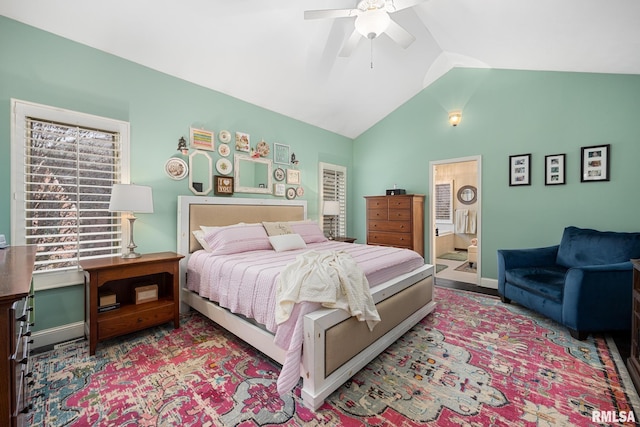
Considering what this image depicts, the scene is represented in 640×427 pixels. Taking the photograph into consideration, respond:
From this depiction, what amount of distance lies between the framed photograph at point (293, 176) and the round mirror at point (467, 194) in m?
5.05

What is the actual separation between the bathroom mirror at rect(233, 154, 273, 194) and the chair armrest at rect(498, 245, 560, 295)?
3340mm

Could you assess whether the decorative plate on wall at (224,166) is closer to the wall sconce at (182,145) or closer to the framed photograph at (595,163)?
the wall sconce at (182,145)

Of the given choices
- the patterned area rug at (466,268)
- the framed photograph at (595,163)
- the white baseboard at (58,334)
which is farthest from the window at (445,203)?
the white baseboard at (58,334)

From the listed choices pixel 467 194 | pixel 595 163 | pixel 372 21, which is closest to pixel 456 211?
pixel 467 194

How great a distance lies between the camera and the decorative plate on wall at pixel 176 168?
3.16 meters

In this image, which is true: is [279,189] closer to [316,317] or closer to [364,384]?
[316,317]

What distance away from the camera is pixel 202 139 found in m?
3.42

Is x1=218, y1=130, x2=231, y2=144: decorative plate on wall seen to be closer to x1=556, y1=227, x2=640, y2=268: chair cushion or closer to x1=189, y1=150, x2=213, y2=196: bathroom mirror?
x1=189, y1=150, x2=213, y2=196: bathroom mirror

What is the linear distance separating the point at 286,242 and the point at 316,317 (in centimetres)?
162

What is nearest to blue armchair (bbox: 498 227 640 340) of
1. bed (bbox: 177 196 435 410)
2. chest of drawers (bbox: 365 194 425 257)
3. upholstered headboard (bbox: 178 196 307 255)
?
bed (bbox: 177 196 435 410)

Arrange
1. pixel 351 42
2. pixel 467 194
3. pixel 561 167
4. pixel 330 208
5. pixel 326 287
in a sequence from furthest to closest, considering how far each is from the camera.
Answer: pixel 467 194 → pixel 330 208 → pixel 561 167 → pixel 351 42 → pixel 326 287

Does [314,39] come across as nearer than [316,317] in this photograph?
No

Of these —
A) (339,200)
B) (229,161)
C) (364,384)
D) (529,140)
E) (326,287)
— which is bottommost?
(364,384)

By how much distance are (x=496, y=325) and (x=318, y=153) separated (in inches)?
146
